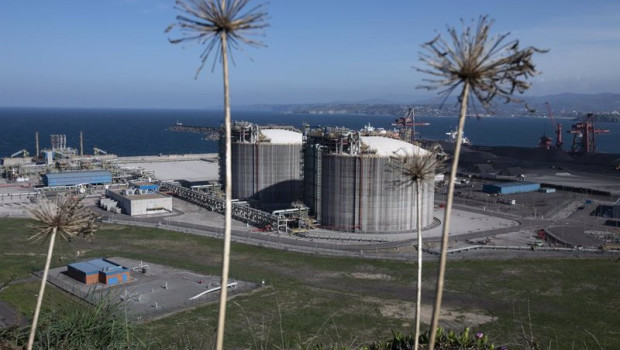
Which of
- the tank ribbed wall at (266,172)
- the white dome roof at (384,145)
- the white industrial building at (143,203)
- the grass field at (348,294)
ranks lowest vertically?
the grass field at (348,294)

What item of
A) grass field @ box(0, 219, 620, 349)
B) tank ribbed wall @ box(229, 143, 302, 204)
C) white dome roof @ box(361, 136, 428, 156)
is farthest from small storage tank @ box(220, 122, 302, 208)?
grass field @ box(0, 219, 620, 349)

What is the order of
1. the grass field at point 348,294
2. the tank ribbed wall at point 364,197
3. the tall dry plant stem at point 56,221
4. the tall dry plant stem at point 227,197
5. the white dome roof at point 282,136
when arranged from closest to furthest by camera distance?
1. the tall dry plant stem at point 227,197
2. the tall dry plant stem at point 56,221
3. the grass field at point 348,294
4. the tank ribbed wall at point 364,197
5. the white dome roof at point 282,136

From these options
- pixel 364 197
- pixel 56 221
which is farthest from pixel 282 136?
pixel 56 221

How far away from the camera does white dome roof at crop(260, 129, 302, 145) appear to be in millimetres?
75562

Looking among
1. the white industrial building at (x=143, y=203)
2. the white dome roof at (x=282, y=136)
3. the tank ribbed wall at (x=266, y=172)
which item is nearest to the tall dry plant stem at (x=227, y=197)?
the white industrial building at (x=143, y=203)

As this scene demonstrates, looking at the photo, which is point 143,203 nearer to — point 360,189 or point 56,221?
point 360,189

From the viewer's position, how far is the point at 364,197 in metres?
58.6

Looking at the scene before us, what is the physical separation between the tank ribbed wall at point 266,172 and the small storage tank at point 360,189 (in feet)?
44.7

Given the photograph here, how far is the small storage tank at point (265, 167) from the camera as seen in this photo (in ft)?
243

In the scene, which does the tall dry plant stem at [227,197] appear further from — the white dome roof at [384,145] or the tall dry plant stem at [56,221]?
the white dome roof at [384,145]

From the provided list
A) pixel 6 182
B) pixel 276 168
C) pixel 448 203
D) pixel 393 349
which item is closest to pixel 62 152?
pixel 6 182

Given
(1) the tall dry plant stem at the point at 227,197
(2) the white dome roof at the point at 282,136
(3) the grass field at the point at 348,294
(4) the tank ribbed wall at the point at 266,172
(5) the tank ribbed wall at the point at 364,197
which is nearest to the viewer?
(1) the tall dry plant stem at the point at 227,197

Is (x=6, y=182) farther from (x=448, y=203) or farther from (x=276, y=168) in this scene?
(x=448, y=203)

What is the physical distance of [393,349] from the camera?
1894 cm
